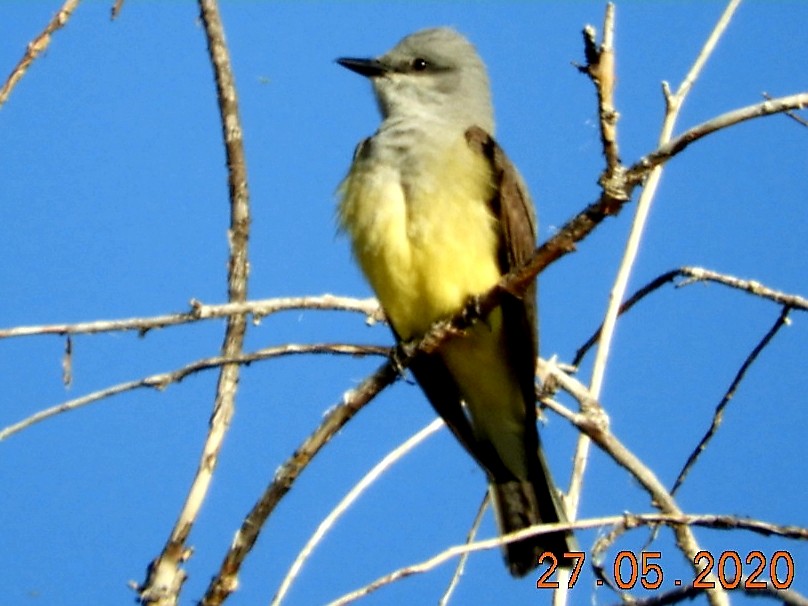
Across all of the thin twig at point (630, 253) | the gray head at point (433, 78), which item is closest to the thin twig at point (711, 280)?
the thin twig at point (630, 253)

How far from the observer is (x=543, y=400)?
3539 mm

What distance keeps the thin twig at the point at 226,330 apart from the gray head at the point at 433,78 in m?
1.10

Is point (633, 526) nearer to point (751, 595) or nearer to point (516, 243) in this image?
point (751, 595)

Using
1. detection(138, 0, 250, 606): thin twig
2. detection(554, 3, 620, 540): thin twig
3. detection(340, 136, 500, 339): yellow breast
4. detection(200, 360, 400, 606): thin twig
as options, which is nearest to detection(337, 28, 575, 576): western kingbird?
detection(340, 136, 500, 339): yellow breast

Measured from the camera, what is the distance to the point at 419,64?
17.9 ft

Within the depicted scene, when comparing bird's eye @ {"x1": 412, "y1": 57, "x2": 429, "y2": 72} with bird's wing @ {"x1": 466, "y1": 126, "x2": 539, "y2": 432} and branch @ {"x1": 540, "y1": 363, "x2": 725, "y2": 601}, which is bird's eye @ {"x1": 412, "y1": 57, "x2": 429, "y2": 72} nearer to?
bird's wing @ {"x1": 466, "y1": 126, "x2": 539, "y2": 432}

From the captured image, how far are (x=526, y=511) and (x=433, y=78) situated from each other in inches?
75.0

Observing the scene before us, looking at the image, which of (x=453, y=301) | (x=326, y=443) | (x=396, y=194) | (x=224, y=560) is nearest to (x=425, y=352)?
(x=453, y=301)

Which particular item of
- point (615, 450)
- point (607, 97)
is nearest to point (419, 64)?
point (615, 450)

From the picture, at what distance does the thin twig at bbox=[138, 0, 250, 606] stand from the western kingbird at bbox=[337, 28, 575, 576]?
664 mm

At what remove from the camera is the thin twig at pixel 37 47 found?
9.82 feet

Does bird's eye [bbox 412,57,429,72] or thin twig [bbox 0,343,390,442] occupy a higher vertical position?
bird's eye [bbox 412,57,429,72]

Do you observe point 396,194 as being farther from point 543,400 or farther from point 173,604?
point 173,604

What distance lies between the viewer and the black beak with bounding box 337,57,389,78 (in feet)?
17.7
